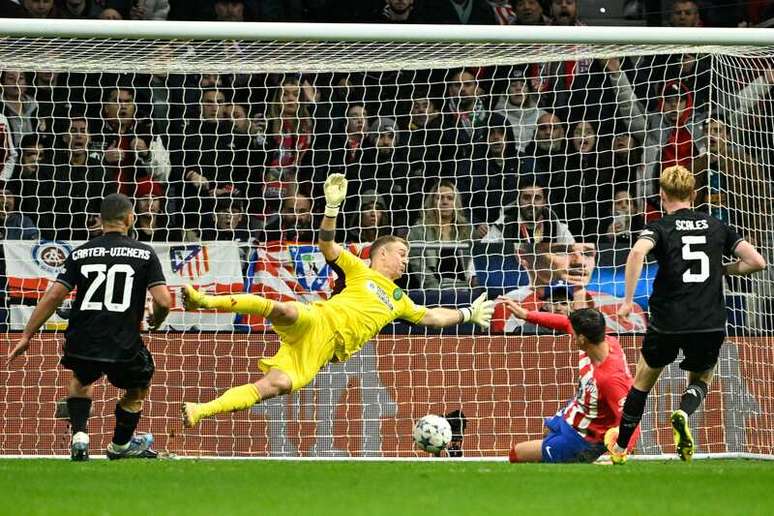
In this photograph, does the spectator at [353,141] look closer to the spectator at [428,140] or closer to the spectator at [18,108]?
the spectator at [428,140]

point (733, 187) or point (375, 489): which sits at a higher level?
point (733, 187)

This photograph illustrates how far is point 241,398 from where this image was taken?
8.94m

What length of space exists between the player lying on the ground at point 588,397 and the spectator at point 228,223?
311 cm

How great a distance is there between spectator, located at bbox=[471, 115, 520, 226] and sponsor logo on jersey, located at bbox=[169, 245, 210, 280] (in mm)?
2489

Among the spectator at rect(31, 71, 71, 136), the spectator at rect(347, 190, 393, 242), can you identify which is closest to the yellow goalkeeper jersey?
the spectator at rect(347, 190, 393, 242)

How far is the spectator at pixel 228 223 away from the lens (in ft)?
38.6

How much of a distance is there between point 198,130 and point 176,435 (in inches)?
118

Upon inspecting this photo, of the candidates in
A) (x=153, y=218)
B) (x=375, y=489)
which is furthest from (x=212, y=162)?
(x=375, y=489)

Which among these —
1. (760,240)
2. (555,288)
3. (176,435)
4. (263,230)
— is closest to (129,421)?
(176,435)

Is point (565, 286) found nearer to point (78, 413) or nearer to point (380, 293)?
point (380, 293)

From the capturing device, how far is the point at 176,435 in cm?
1112

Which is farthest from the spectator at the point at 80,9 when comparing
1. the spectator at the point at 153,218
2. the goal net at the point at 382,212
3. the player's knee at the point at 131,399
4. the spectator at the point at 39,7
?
the player's knee at the point at 131,399

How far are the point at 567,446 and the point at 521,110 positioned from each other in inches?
143

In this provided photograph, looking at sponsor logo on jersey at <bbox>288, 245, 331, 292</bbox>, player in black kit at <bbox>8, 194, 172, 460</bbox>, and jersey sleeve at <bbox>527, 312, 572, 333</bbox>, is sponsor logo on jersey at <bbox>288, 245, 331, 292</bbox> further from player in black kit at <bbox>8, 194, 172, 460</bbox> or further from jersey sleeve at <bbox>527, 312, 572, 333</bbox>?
player in black kit at <bbox>8, 194, 172, 460</bbox>
